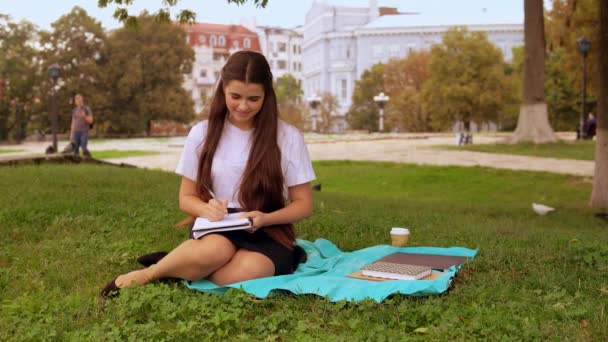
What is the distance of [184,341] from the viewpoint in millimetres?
2850

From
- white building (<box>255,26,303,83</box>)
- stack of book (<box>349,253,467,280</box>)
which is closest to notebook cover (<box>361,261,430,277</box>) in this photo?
stack of book (<box>349,253,467,280</box>)

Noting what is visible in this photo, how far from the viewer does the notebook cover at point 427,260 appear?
12.8 feet

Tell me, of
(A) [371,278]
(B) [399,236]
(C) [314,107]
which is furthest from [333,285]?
(C) [314,107]

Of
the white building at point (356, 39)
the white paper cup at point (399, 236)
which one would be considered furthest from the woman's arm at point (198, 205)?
the white building at point (356, 39)

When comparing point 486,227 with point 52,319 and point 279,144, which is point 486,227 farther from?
point 52,319

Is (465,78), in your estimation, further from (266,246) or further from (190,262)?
(190,262)

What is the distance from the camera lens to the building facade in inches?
3120

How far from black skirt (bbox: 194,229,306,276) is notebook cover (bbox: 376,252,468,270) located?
1.90 feet

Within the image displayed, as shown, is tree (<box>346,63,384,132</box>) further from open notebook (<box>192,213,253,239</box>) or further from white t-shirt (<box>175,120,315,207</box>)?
open notebook (<box>192,213,253,239</box>)

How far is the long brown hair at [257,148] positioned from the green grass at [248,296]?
594 millimetres

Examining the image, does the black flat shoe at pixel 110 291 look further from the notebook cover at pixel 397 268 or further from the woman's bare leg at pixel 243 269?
the notebook cover at pixel 397 268

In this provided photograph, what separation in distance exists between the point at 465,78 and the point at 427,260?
40.5m

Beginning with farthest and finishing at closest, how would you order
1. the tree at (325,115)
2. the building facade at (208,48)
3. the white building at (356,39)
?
1. the building facade at (208,48)
2. the white building at (356,39)
3. the tree at (325,115)

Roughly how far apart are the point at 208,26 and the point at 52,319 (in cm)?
8095
